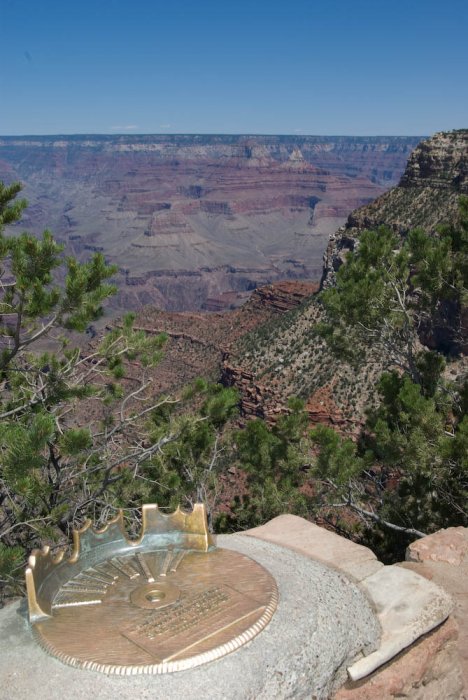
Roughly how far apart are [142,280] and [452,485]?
192968 millimetres

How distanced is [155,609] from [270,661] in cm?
110

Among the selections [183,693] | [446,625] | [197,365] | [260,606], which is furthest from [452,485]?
[197,365]

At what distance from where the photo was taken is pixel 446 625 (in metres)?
5.77

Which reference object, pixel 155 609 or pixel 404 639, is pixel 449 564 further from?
pixel 155 609

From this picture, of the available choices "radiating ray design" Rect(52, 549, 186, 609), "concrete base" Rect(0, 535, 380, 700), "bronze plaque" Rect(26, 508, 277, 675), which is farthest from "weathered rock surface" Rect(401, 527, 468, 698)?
"radiating ray design" Rect(52, 549, 186, 609)

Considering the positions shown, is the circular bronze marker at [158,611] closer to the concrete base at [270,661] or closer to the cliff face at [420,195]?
the concrete base at [270,661]

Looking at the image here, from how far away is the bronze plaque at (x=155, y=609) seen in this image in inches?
183

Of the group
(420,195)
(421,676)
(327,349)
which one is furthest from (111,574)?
(420,195)

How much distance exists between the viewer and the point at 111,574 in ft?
18.9

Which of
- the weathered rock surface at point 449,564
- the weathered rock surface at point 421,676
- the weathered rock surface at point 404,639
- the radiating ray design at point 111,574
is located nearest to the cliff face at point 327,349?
the weathered rock surface at point 449,564

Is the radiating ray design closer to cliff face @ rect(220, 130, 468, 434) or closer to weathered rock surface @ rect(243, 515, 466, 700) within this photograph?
weathered rock surface @ rect(243, 515, 466, 700)

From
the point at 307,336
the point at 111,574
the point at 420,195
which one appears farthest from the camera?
the point at 420,195

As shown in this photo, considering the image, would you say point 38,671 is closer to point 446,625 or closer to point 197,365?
point 446,625

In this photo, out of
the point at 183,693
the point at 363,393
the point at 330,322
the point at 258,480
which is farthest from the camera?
the point at 363,393
